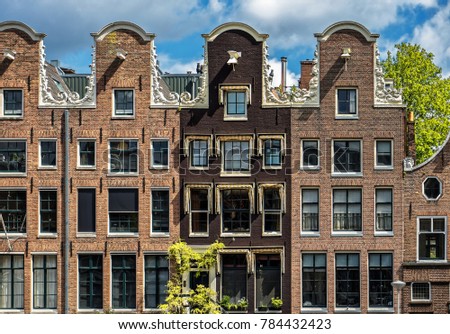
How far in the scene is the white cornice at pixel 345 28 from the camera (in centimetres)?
4297

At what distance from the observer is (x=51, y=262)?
43.2m

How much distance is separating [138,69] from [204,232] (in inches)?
332

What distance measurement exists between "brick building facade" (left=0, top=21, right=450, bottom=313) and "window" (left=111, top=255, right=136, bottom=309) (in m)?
0.05

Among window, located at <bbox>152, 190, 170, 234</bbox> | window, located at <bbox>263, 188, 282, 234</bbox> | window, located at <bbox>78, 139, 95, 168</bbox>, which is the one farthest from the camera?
window, located at <bbox>78, 139, 95, 168</bbox>

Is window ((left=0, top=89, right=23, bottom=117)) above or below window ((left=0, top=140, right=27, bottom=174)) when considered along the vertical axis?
above

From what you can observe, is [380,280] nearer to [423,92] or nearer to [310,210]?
[310,210]

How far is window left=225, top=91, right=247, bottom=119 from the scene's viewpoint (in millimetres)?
43188

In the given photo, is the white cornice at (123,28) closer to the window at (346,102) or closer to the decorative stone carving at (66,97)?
the decorative stone carving at (66,97)

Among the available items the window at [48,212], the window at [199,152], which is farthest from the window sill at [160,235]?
the window at [48,212]

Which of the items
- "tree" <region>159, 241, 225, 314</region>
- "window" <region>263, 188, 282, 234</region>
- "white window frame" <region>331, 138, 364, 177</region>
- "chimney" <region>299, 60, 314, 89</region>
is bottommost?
"tree" <region>159, 241, 225, 314</region>

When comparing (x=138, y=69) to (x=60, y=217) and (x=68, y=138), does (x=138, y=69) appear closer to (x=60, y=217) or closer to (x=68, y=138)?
(x=68, y=138)

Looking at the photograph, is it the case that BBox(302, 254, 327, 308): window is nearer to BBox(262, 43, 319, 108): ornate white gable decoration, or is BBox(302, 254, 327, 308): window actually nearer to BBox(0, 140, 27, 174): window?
BBox(262, 43, 319, 108): ornate white gable decoration

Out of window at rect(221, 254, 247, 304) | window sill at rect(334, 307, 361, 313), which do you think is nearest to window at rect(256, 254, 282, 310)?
window at rect(221, 254, 247, 304)
